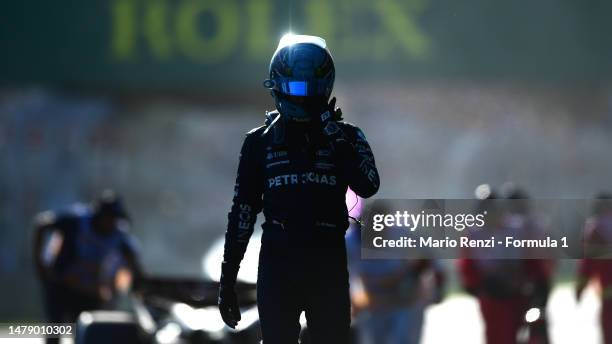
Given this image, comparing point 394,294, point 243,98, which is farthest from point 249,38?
point 394,294

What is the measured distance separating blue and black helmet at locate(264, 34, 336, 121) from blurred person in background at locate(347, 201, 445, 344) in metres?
5.01

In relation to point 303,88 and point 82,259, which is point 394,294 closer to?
point 82,259

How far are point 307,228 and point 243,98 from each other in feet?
54.9

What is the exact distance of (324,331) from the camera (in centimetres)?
445

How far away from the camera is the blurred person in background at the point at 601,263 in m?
9.83

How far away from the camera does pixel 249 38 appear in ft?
68.4

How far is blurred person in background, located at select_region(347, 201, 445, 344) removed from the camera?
9.53m

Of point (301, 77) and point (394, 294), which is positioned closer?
point (301, 77)

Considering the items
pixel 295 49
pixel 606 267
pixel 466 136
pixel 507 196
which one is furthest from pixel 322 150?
pixel 466 136

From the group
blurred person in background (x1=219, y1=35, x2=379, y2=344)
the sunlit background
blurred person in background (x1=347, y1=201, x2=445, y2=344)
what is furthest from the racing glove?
the sunlit background

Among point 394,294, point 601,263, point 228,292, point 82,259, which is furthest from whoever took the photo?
point 601,263

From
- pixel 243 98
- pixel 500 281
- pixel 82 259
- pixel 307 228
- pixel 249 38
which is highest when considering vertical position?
pixel 249 38

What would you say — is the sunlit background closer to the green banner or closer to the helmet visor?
the green banner

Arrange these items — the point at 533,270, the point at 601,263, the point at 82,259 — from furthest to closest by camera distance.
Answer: the point at 601,263, the point at 82,259, the point at 533,270
